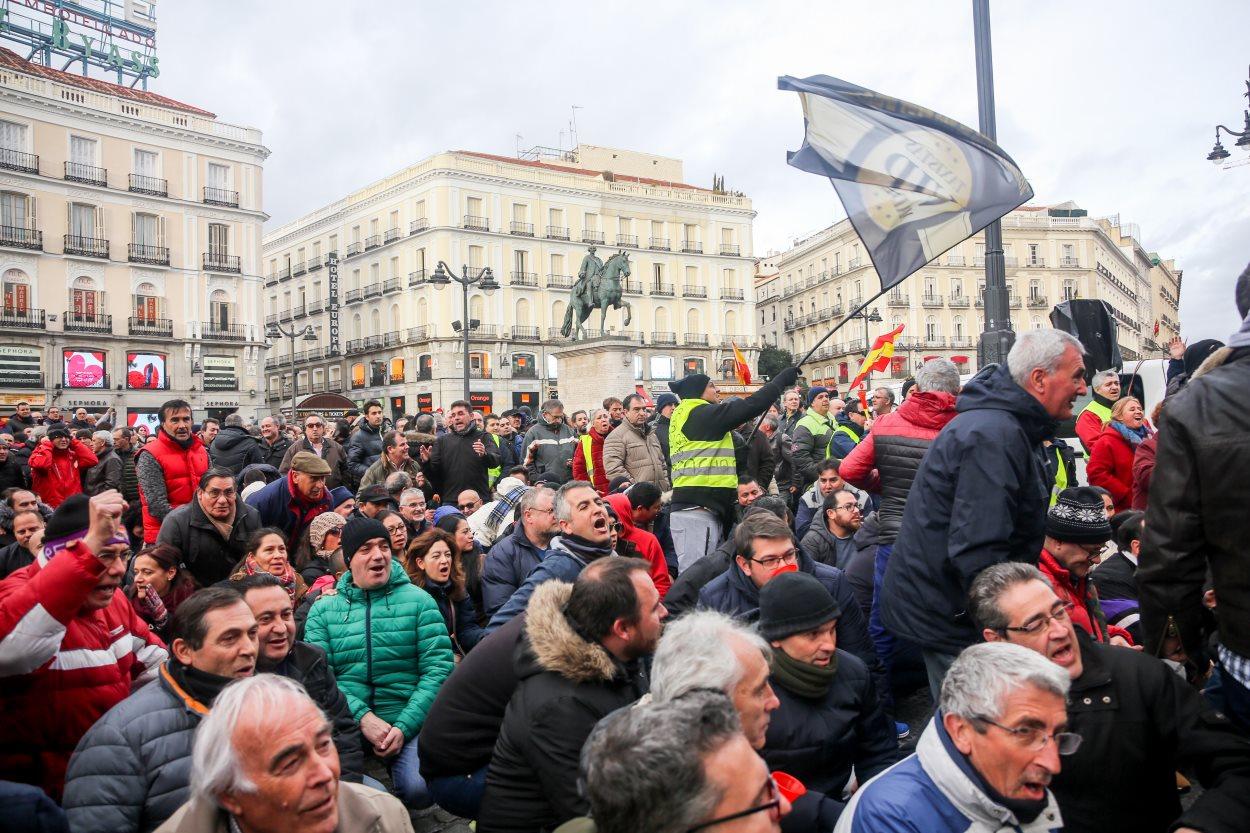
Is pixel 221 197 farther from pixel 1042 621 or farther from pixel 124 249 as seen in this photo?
pixel 1042 621

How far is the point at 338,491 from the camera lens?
809 centimetres

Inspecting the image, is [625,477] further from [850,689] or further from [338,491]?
[850,689]

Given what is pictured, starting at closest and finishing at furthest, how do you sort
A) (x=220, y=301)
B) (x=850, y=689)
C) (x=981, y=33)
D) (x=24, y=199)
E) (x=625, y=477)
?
1. (x=850, y=689)
2. (x=981, y=33)
3. (x=625, y=477)
4. (x=24, y=199)
5. (x=220, y=301)

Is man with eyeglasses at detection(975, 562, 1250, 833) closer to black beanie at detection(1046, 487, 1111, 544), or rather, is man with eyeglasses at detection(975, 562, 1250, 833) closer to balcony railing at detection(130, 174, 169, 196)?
black beanie at detection(1046, 487, 1111, 544)

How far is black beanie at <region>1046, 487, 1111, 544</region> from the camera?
3955 mm

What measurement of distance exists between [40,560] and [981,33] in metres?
7.81

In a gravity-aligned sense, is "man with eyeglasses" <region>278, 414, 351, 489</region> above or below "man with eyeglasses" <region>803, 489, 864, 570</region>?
above

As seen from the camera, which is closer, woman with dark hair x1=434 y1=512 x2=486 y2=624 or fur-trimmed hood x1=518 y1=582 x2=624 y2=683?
fur-trimmed hood x1=518 y1=582 x2=624 y2=683

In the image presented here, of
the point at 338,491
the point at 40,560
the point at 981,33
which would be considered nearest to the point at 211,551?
the point at 40,560

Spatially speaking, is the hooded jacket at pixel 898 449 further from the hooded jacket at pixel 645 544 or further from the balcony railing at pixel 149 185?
the balcony railing at pixel 149 185

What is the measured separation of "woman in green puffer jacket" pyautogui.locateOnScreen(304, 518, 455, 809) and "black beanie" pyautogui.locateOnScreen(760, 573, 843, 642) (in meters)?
2.13

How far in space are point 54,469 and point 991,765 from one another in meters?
11.1

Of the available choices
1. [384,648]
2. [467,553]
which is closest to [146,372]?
[467,553]

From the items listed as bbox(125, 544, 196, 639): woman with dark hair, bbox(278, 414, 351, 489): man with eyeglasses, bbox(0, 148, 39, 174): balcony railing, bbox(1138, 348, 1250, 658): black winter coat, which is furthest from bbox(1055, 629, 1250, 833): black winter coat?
bbox(0, 148, 39, 174): balcony railing
